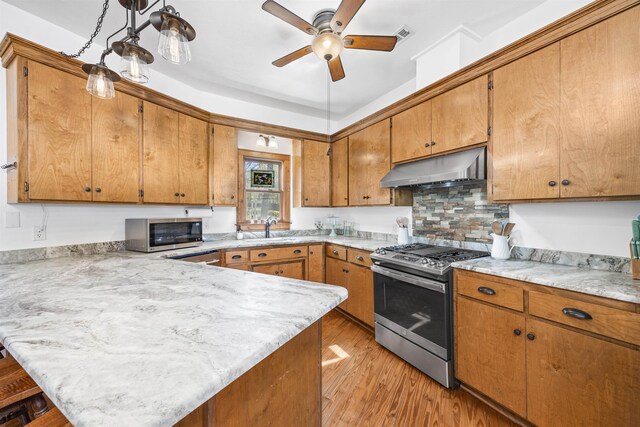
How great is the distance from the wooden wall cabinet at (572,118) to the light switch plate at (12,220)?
367cm

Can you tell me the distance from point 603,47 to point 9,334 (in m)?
2.94

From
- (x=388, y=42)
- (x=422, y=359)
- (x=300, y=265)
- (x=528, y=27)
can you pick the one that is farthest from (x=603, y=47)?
(x=300, y=265)

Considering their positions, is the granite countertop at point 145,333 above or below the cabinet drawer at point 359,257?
above

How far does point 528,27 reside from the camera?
211 centimetres

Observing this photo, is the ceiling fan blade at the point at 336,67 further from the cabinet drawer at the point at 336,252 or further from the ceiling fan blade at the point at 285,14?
the cabinet drawer at the point at 336,252

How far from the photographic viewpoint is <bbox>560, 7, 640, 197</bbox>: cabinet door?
1.42m

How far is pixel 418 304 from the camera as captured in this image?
2.21m

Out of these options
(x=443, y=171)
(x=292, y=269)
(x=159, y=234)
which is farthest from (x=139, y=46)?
(x=292, y=269)

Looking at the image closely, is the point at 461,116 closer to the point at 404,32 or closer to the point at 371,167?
the point at 404,32

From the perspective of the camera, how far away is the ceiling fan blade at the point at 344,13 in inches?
62.4

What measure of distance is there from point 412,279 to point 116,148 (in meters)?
2.80

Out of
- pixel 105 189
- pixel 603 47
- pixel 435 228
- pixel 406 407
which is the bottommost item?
pixel 406 407

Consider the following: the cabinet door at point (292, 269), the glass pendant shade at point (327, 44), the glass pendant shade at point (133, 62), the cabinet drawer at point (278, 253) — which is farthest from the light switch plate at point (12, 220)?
the glass pendant shade at point (327, 44)

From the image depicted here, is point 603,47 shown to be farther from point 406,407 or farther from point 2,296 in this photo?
point 2,296
